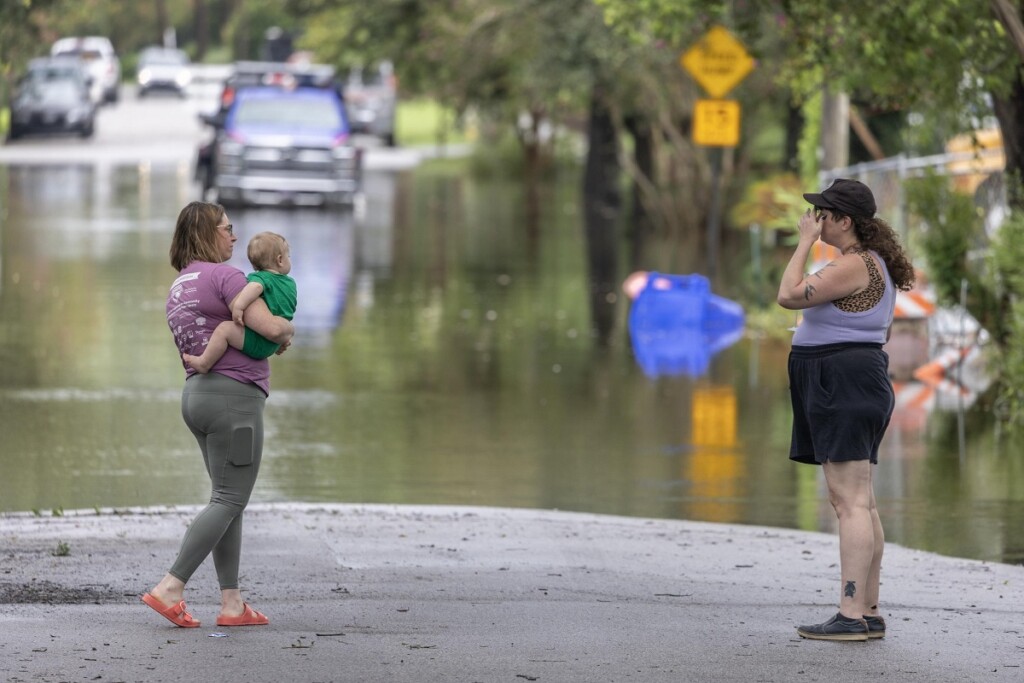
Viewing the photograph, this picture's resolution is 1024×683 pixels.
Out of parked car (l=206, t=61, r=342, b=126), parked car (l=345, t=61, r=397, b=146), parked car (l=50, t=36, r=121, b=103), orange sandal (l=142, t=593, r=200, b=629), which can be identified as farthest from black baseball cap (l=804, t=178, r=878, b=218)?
parked car (l=50, t=36, r=121, b=103)

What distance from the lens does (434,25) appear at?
3525cm

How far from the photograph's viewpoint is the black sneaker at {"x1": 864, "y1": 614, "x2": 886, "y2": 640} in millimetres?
6781

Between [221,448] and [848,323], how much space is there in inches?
86.3

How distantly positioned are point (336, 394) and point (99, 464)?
2.83 metres

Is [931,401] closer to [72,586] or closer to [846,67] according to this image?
[846,67]

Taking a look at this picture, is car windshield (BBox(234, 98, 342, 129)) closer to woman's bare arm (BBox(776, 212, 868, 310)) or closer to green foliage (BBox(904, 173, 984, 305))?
green foliage (BBox(904, 173, 984, 305))

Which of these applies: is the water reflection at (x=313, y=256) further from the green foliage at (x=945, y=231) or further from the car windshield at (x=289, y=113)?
the green foliage at (x=945, y=231)

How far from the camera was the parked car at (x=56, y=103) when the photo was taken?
4444cm

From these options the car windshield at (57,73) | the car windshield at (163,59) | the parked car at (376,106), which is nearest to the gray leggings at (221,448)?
the car windshield at (57,73)

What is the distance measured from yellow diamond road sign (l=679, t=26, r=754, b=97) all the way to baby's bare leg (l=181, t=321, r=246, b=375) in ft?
42.6

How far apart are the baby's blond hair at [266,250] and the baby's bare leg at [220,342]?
250 mm

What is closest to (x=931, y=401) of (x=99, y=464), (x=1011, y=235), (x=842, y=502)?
(x=1011, y=235)

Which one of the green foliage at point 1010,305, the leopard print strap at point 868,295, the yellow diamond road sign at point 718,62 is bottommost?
the green foliage at point 1010,305

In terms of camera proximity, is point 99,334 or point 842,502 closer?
point 842,502
